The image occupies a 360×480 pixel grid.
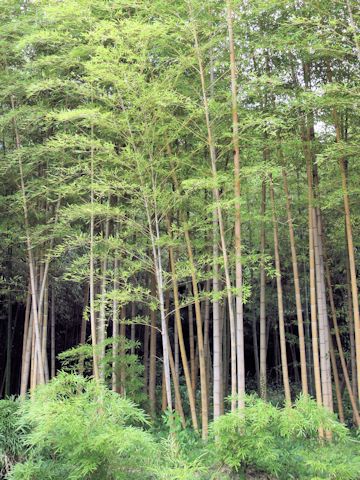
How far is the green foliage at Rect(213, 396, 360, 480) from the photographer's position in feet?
10.2

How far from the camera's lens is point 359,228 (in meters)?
5.79

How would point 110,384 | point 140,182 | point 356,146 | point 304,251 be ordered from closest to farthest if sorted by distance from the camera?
point 356,146, point 140,182, point 110,384, point 304,251

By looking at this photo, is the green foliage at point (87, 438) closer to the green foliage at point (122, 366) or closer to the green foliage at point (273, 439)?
the green foliage at point (273, 439)

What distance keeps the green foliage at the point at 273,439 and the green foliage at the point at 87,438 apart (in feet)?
2.03

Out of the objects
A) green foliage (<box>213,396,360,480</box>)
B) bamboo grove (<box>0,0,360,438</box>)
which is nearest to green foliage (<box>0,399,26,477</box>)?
bamboo grove (<box>0,0,360,438</box>)

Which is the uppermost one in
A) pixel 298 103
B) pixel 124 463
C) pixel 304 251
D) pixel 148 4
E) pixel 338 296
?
pixel 148 4

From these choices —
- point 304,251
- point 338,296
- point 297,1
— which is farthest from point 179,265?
point 338,296

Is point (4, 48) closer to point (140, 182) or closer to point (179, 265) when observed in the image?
point (140, 182)

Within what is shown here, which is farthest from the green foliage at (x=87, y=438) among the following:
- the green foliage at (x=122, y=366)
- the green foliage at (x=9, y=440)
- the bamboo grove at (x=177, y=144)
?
the green foliage at (x=122, y=366)

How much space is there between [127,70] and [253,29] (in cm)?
191

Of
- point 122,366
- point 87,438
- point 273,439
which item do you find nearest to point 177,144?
point 122,366

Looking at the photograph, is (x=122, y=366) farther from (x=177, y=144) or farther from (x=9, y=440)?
(x=177, y=144)

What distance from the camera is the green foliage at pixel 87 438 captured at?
107 inches

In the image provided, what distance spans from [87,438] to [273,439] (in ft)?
4.59
